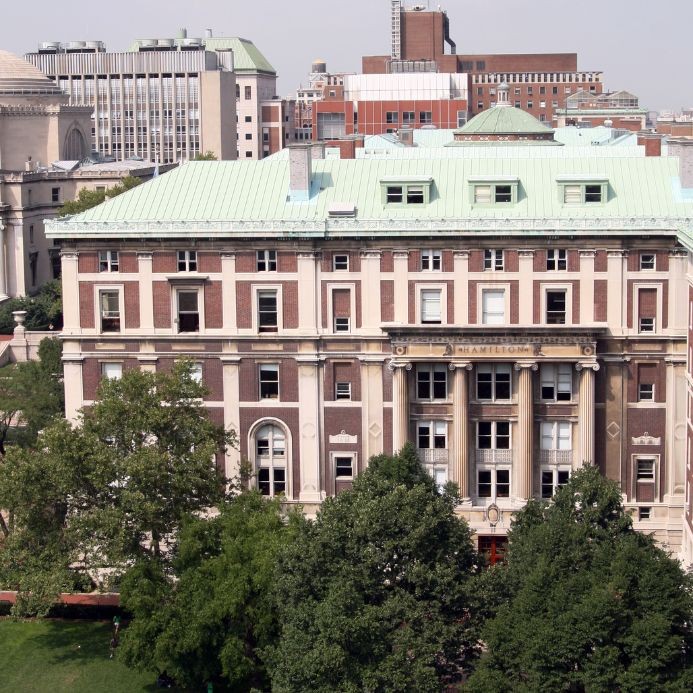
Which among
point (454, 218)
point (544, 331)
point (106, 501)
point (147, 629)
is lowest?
point (147, 629)

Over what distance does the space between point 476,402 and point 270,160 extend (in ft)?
65.3

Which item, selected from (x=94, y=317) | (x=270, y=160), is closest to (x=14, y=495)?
(x=94, y=317)

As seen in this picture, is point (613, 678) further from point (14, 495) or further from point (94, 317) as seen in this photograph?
point (94, 317)

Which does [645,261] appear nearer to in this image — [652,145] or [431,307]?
[431,307]

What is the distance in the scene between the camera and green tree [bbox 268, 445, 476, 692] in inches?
2408

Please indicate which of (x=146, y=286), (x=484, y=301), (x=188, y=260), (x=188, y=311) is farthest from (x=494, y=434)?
(x=146, y=286)

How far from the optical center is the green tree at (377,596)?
6116cm

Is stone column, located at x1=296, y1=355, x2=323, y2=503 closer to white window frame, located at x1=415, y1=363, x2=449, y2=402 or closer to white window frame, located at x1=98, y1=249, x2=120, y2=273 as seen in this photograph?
A: white window frame, located at x1=415, y1=363, x2=449, y2=402

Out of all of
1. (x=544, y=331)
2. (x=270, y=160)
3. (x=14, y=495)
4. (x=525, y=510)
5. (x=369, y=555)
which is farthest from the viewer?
(x=270, y=160)

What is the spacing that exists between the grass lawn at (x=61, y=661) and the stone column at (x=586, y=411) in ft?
86.0

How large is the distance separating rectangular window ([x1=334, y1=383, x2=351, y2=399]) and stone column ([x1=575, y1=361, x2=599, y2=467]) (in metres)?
12.3

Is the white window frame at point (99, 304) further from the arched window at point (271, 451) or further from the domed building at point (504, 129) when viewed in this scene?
the domed building at point (504, 129)

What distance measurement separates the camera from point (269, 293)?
89.2m

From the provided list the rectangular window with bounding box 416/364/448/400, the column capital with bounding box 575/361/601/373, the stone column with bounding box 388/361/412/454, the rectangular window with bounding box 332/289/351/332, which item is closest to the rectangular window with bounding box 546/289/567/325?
the column capital with bounding box 575/361/601/373
